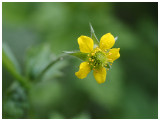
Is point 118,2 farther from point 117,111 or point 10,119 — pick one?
point 10,119

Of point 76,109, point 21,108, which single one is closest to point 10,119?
point 21,108

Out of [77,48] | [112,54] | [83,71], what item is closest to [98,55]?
[112,54]

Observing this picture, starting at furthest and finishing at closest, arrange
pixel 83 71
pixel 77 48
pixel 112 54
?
pixel 77 48
pixel 112 54
pixel 83 71

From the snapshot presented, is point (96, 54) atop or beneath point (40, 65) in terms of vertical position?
atop

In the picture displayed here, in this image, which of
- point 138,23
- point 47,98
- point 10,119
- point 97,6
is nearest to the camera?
point 10,119

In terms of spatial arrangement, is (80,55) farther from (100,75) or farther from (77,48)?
(77,48)

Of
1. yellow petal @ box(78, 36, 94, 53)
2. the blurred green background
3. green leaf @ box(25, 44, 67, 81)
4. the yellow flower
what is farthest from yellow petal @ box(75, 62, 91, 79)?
the blurred green background

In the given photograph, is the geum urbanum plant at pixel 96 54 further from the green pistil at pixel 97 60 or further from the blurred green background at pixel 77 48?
the blurred green background at pixel 77 48
